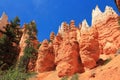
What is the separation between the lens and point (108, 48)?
4319 cm

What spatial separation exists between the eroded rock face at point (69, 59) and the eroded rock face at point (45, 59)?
3067 mm

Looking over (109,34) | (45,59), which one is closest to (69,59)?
(45,59)

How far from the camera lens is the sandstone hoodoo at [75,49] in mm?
34844

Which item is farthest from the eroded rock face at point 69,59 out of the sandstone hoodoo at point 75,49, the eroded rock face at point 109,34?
the eroded rock face at point 109,34

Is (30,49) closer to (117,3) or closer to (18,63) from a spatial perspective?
(18,63)

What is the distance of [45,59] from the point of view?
41000 mm

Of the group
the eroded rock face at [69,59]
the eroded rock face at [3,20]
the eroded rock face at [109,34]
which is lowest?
the eroded rock face at [69,59]

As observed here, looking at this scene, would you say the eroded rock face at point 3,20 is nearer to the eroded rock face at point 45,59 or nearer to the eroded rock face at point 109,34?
the eroded rock face at point 109,34

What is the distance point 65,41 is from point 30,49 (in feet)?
36.9

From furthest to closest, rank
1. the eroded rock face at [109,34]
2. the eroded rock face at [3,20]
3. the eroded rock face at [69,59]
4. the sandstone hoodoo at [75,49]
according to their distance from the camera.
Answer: the eroded rock face at [3,20], the eroded rock face at [109,34], the eroded rock face at [69,59], the sandstone hoodoo at [75,49]

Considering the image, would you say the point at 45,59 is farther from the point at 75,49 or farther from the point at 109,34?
the point at 109,34

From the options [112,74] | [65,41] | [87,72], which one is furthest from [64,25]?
[112,74]

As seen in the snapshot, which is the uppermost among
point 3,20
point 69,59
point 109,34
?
point 3,20

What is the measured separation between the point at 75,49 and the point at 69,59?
1747mm
